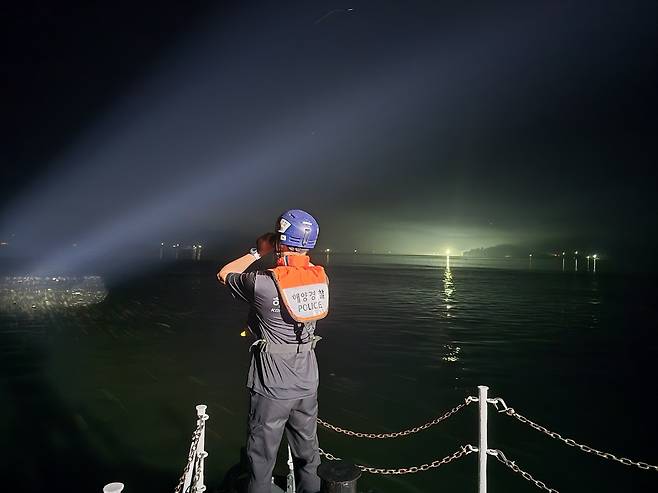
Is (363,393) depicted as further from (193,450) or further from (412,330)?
(412,330)

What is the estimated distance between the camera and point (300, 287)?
384 cm

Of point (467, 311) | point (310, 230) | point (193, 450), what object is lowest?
point (467, 311)

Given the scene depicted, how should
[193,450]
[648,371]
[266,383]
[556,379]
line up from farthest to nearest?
1. [648,371]
2. [556,379]
3. [193,450]
4. [266,383]

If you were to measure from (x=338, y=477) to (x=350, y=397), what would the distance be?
890 centimetres

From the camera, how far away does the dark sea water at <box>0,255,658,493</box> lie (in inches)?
308

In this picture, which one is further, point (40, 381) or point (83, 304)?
point (83, 304)

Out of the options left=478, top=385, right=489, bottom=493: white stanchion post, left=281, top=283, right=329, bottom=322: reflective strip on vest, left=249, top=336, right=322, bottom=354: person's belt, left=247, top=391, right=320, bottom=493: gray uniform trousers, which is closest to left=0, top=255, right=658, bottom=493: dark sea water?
left=478, top=385, right=489, bottom=493: white stanchion post

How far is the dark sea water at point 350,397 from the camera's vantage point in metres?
7.82

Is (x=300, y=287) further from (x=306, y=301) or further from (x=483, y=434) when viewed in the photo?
(x=483, y=434)

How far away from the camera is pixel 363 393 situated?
495 inches

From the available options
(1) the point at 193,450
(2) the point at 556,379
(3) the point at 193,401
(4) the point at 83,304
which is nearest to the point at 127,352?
(3) the point at 193,401

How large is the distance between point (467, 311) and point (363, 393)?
81.0 feet

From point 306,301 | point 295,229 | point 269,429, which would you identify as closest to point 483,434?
point 269,429

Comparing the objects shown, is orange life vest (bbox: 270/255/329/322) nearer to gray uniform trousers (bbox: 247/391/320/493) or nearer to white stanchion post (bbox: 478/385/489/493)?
gray uniform trousers (bbox: 247/391/320/493)
